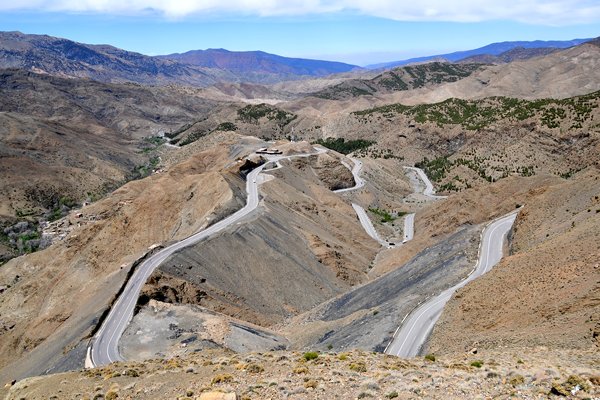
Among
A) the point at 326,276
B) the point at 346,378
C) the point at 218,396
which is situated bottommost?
the point at 326,276

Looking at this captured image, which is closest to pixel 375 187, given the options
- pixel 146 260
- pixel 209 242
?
pixel 209 242

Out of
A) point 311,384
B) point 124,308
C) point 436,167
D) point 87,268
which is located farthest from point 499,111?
point 311,384

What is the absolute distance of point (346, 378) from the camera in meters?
18.7

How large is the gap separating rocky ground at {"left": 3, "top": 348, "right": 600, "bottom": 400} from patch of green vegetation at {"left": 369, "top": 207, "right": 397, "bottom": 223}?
212ft

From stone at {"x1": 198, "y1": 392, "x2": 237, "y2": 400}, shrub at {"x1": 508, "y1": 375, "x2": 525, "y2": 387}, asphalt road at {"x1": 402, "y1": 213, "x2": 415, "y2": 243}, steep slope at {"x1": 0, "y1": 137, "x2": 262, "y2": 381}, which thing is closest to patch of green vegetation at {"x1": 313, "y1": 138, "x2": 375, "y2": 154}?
asphalt road at {"x1": 402, "y1": 213, "x2": 415, "y2": 243}

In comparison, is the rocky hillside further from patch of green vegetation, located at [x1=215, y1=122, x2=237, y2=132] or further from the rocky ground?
the rocky ground

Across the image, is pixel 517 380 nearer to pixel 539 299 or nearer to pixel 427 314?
pixel 539 299

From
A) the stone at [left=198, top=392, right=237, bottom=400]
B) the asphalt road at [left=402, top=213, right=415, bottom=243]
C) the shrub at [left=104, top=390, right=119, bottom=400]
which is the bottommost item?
the asphalt road at [left=402, top=213, right=415, bottom=243]

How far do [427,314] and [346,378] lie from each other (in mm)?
17356

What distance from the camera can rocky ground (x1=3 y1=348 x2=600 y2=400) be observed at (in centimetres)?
1630

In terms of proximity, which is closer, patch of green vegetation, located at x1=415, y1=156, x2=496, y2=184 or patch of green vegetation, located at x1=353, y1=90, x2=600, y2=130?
patch of green vegetation, located at x1=353, y1=90, x2=600, y2=130

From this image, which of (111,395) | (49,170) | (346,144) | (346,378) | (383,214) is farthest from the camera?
(346,144)

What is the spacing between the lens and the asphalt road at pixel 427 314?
102 feet

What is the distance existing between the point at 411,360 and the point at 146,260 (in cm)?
3113
